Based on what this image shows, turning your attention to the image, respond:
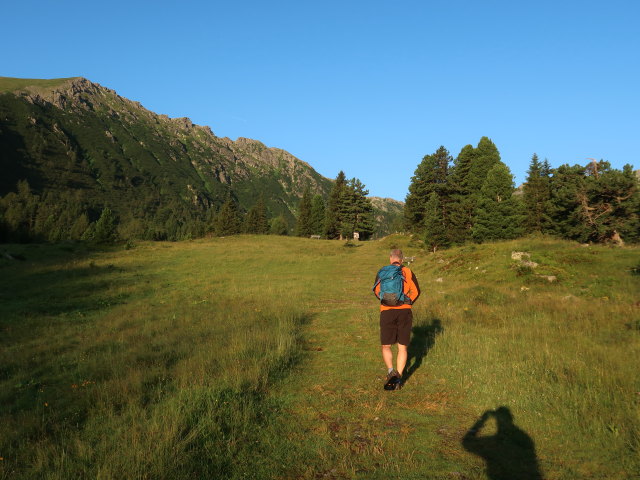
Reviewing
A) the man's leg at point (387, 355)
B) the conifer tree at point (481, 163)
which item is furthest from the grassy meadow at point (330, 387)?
the conifer tree at point (481, 163)

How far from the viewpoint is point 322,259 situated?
36344mm

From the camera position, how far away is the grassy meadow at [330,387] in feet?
13.2

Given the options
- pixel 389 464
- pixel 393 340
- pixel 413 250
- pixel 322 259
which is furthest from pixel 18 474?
pixel 413 250

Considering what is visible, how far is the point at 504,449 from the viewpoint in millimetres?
4414

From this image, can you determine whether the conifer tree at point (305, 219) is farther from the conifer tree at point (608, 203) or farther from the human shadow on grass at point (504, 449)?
the human shadow on grass at point (504, 449)

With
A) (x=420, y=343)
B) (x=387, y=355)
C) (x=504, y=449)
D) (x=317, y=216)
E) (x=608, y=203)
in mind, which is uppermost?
(x=317, y=216)

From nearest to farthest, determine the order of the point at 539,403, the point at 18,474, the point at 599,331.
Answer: the point at 18,474 < the point at 539,403 < the point at 599,331

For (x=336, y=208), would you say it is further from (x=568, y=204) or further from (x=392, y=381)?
(x=392, y=381)

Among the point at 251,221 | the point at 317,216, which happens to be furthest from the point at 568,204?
the point at 251,221

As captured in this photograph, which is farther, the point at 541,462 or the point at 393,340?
the point at 393,340

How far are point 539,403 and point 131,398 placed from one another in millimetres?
6771

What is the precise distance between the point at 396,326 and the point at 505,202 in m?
28.9

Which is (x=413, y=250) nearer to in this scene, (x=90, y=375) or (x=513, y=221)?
(x=513, y=221)

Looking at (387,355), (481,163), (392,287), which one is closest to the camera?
(387,355)
